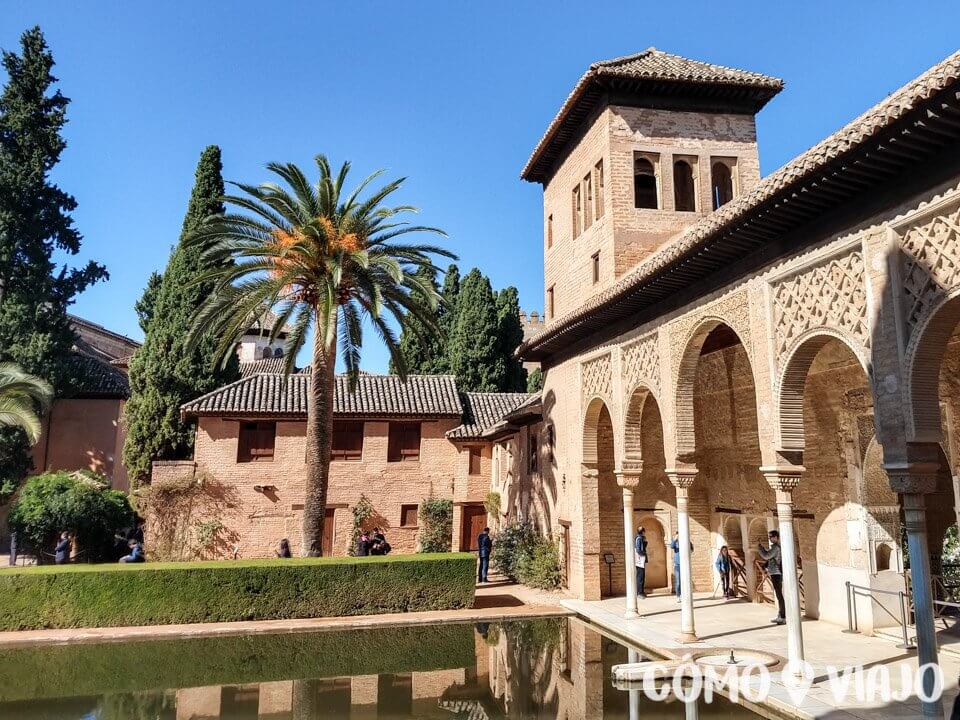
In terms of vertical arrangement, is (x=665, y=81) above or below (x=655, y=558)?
above

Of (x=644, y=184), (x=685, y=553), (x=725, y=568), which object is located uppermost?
(x=644, y=184)

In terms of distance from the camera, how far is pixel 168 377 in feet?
76.3

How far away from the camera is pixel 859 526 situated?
1141 cm

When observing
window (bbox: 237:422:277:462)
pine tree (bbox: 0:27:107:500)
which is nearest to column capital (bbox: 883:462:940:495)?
window (bbox: 237:422:277:462)

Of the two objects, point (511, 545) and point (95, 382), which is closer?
point (511, 545)

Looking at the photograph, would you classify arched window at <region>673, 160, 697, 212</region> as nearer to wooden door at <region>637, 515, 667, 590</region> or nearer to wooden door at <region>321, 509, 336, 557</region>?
wooden door at <region>637, 515, 667, 590</region>

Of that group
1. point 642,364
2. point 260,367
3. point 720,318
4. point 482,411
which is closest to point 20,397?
point 260,367

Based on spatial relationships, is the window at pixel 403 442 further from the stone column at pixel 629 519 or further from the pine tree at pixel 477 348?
the stone column at pixel 629 519

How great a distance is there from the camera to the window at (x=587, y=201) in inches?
675

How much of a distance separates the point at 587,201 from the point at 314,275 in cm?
727

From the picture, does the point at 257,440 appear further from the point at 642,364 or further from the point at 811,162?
the point at 811,162

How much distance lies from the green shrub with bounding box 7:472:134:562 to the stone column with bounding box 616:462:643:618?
15.7 m

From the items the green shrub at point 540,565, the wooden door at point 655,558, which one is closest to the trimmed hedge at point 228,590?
the green shrub at point 540,565

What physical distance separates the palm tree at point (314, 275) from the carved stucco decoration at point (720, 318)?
5700mm
